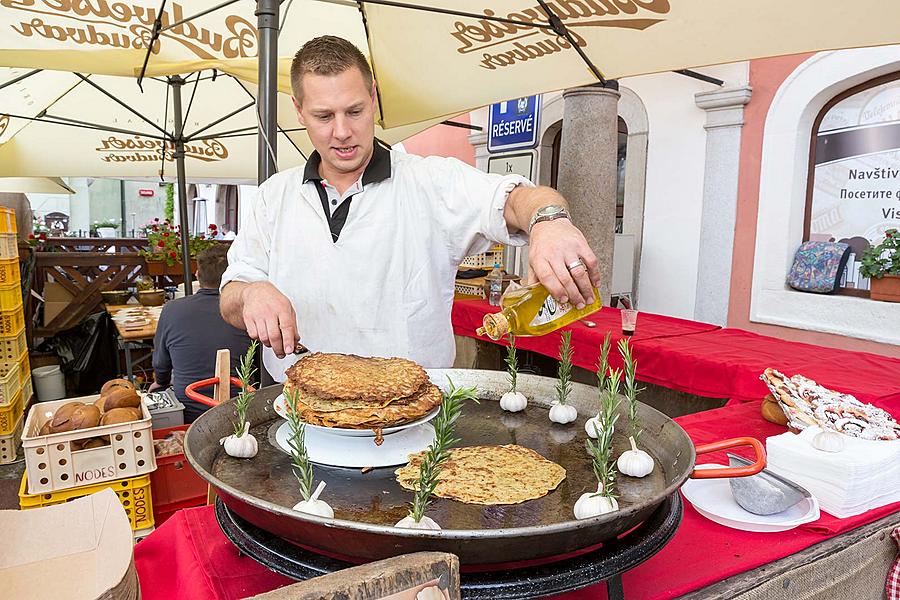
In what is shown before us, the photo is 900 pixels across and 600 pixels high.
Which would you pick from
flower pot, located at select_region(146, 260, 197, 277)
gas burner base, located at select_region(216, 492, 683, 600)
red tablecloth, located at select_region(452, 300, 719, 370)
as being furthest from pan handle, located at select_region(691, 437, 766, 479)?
flower pot, located at select_region(146, 260, 197, 277)

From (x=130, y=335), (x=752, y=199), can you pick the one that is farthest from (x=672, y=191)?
(x=130, y=335)

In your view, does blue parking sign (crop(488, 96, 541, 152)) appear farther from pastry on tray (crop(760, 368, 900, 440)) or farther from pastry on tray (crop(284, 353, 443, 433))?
pastry on tray (crop(284, 353, 443, 433))

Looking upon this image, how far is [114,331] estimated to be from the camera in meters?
6.29

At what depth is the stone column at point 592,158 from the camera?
5438 millimetres

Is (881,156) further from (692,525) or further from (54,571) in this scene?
(54,571)

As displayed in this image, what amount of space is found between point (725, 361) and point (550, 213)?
217 centimetres

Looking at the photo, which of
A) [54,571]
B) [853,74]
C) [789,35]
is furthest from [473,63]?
[853,74]

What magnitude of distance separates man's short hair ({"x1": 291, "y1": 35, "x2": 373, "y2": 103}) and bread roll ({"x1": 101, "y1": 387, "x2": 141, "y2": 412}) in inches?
65.6

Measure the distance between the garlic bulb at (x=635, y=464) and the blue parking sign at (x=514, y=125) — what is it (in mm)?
8039

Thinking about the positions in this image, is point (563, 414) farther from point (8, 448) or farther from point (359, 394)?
point (8, 448)

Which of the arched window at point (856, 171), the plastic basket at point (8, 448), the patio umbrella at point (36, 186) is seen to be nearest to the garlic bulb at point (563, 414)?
the plastic basket at point (8, 448)

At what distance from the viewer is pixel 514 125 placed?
9.27m

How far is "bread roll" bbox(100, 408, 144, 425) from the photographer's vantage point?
2645 mm

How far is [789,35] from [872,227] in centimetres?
443
